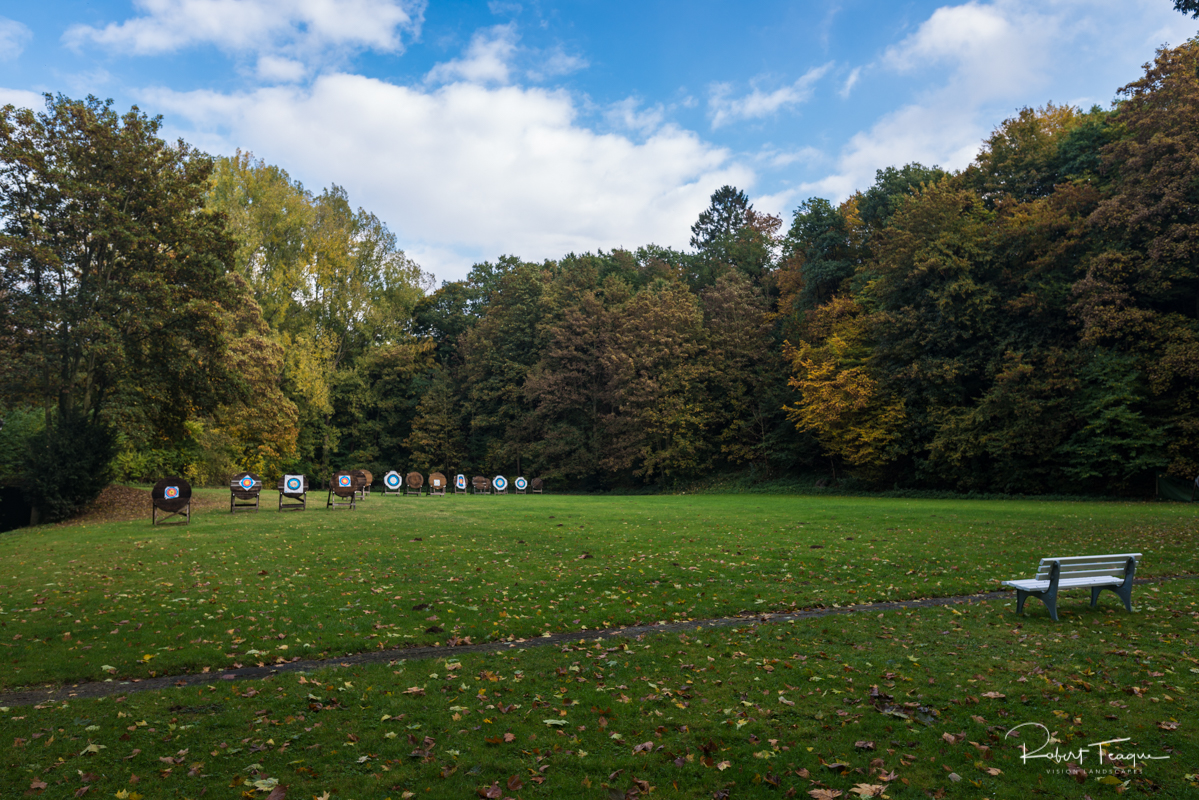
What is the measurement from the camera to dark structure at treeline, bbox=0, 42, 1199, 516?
22156mm

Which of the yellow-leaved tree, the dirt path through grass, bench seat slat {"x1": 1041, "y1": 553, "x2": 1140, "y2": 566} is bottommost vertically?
the dirt path through grass

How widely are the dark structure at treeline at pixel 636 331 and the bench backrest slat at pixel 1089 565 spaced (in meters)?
23.2

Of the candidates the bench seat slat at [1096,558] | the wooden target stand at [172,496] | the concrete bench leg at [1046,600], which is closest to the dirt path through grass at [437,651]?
the concrete bench leg at [1046,600]

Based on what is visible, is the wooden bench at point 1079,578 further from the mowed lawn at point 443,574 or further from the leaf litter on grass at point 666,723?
the mowed lawn at point 443,574

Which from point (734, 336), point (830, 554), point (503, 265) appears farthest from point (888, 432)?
point (503, 265)

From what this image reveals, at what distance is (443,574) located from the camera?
443 inches

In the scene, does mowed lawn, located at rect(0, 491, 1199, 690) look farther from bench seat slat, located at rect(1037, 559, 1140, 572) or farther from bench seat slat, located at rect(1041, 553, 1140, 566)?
bench seat slat, located at rect(1041, 553, 1140, 566)

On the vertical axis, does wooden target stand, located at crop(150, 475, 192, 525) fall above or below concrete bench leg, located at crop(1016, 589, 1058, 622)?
above

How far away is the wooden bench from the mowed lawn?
159 cm

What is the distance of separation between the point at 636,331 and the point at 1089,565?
131 feet

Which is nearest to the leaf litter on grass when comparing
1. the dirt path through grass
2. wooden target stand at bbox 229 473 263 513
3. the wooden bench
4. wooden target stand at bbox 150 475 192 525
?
the dirt path through grass

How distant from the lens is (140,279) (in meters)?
21.8

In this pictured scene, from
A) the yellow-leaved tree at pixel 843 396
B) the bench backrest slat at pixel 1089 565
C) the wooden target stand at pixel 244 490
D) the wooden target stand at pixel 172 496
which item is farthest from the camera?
the yellow-leaved tree at pixel 843 396

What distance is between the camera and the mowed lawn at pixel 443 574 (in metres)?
7.49
